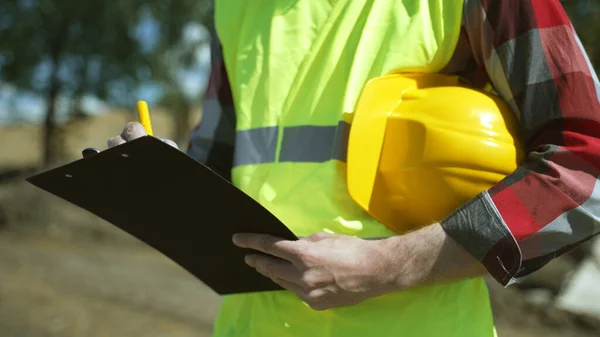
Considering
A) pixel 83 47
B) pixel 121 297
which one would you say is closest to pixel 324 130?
pixel 121 297

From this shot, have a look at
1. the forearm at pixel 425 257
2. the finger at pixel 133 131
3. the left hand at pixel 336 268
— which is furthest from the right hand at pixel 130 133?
the forearm at pixel 425 257

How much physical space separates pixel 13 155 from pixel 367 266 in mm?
27848

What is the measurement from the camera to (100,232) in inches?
448

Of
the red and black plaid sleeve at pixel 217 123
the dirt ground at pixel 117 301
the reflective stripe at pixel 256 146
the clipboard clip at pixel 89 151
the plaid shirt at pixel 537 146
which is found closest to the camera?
the plaid shirt at pixel 537 146

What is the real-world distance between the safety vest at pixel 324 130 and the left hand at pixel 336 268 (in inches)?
2.7

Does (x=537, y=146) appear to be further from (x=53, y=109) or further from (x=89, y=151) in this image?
(x=53, y=109)

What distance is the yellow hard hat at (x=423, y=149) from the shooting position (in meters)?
1.39

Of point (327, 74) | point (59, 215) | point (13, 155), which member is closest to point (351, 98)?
point (327, 74)

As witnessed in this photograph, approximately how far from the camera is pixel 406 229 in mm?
1478

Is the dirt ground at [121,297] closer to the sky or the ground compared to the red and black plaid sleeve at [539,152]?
closer to the ground

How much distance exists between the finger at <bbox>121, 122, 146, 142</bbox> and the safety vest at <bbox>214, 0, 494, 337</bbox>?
0.20 meters

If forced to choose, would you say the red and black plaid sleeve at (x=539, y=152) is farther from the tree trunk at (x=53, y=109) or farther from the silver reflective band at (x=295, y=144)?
the tree trunk at (x=53, y=109)

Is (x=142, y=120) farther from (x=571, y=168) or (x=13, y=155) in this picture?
(x=13, y=155)

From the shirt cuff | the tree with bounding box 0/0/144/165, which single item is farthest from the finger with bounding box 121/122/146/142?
the tree with bounding box 0/0/144/165
